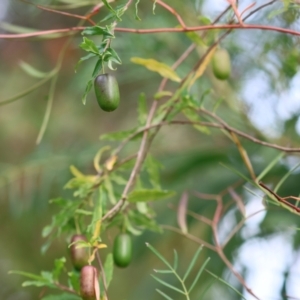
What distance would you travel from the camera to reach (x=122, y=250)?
0.43 meters

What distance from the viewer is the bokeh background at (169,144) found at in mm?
684

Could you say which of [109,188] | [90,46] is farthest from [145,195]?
[90,46]

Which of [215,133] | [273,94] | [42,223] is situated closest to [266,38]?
[273,94]

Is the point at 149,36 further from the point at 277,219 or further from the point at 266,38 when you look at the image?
the point at 277,219

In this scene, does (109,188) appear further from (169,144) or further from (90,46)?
(169,144)

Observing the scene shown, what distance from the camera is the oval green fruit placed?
1.07ft

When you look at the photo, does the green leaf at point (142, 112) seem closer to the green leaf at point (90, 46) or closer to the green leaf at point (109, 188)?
the green leaf at point (109, 188)

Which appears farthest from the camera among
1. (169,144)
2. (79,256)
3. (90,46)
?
(169,144)

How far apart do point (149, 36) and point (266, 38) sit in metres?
0.19

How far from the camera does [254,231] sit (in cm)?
74

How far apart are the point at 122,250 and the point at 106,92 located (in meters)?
0.14

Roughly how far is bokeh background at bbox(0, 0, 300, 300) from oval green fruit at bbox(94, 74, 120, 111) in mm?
129

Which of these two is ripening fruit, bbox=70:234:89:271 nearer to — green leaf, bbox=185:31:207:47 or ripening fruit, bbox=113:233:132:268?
ripening fruit, bbox=113:233:132:268

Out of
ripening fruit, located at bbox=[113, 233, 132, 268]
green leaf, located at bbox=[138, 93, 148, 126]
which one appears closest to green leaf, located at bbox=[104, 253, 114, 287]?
ripening fruit, located at bbox=[113, 233, 132, 268]
